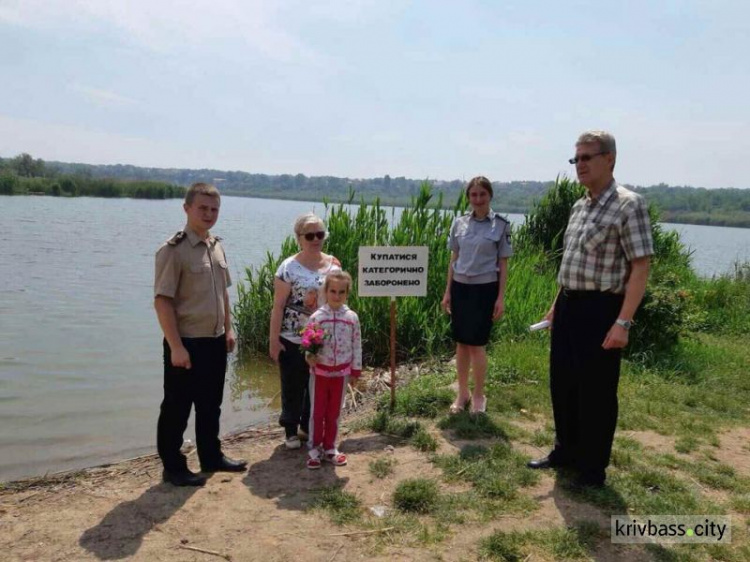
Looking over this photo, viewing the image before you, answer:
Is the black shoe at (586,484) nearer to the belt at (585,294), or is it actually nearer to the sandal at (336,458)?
the belt at (585,294)

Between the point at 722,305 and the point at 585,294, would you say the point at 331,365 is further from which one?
the point at 722,305

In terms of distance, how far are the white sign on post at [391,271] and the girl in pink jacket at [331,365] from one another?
84cm

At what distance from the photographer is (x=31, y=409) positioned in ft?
20.5

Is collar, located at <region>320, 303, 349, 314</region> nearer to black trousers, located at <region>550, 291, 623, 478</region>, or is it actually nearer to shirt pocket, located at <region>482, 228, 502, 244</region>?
shirt pocket, located at <region>482, 228, 502, 244</region>

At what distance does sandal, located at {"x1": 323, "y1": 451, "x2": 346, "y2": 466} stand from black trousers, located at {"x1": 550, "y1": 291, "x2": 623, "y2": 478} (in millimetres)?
1534

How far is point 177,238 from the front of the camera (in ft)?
11.6

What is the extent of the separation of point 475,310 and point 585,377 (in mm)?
1292

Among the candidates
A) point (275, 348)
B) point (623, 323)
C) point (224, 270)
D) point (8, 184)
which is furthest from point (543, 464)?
point (8, 184)

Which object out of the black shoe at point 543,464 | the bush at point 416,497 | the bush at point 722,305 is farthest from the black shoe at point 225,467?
the bush at point 722,305

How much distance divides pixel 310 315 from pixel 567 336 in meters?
1.79

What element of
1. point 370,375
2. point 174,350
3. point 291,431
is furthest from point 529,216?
point 174,350

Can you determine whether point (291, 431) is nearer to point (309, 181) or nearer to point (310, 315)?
point (310, 315)

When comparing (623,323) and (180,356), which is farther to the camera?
(180,356)

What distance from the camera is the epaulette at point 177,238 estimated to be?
11.5ft
